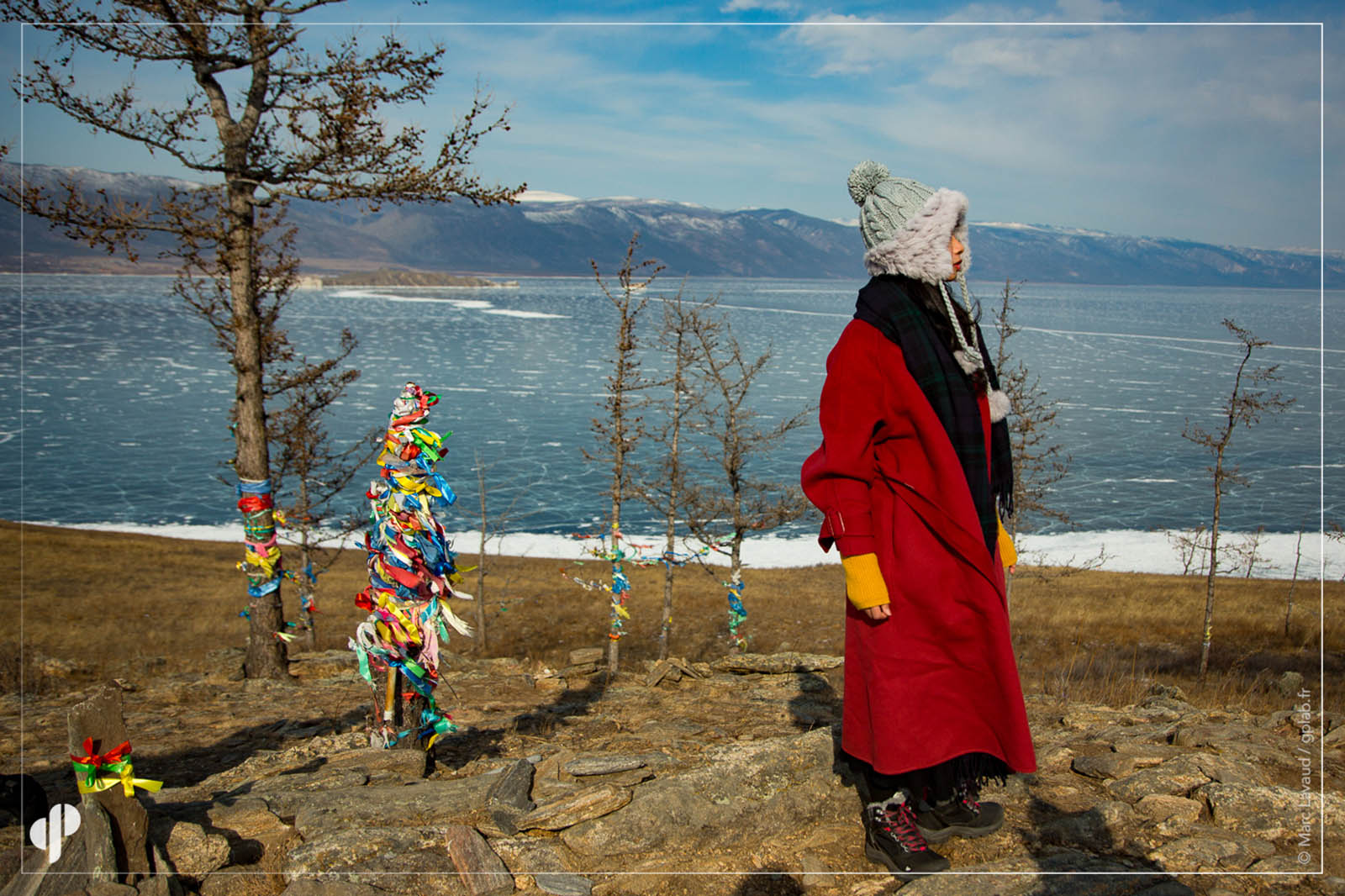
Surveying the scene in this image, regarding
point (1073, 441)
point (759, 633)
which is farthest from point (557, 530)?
point (1073, 441)

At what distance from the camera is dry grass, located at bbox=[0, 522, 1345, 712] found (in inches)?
803

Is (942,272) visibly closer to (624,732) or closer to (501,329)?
(624,732)

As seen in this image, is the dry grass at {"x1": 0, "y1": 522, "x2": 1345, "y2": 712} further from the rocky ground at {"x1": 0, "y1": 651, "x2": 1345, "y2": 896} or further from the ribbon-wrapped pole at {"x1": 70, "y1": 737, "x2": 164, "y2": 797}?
the ribbon-wrapped pole at {"x1": 70, "y1": 737, "x2": 164, "y2": 797}

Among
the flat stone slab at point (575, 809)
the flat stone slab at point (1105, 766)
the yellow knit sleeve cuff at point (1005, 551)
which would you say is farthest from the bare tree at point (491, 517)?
the yellow knit sleeve cuff at point (1005, 551)

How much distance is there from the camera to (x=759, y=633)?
24578 millimetres

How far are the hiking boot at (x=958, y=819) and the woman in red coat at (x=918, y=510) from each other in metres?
0.16

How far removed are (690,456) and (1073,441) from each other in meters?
25.8

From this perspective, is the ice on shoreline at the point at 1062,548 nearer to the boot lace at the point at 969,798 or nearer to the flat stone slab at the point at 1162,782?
the flat stone slab at the point at 1162,782

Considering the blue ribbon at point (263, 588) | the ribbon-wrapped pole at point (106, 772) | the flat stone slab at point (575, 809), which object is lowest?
the blue ribbon at point (263, 588)

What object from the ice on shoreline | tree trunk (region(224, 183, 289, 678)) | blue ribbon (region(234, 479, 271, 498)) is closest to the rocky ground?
blue ribbon (region(234, 479, 271, 498))

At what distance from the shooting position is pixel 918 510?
343cm

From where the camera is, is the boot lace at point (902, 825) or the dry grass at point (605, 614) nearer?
the boot lace at point (902, 825)

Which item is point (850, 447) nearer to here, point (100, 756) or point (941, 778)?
point (941, 778)

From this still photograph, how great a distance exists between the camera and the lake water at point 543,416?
44.3 metres
